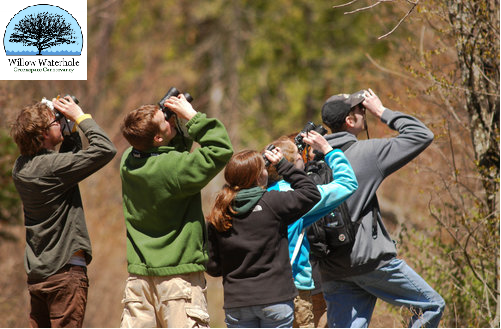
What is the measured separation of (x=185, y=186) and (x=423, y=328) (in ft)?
5.77

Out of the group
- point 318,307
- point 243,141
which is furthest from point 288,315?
point 243,141

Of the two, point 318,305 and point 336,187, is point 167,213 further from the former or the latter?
point 318,305

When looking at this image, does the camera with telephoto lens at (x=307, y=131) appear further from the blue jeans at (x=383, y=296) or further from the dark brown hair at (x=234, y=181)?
the blue jeans at (x=383, y=296)

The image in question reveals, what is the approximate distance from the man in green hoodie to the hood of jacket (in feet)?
0.66

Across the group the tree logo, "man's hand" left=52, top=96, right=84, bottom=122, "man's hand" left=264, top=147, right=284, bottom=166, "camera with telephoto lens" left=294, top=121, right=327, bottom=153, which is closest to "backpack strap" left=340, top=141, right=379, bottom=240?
"camera with telephoto lens" left=294, top=121, right=327, bottom=153

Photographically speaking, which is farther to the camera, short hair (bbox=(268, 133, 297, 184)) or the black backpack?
short hair (bbox=(268, 133, 297, 184))

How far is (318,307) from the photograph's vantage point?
5879mm

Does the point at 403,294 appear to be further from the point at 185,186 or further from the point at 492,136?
the point at 492,136

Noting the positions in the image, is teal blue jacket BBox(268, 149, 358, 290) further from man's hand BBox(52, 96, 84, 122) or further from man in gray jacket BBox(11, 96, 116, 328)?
man's hand BBox(52, 96, 84, 122)

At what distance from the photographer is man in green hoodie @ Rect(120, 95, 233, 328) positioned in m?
4.54

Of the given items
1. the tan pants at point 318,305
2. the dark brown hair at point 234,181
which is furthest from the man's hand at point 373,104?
the tan pants at point 318,305

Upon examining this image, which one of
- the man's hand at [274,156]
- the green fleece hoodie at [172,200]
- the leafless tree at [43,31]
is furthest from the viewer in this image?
the leafless tree at [43,31]

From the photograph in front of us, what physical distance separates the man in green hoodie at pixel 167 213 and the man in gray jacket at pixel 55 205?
0.91 feet

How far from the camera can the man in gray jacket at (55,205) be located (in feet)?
15.5
